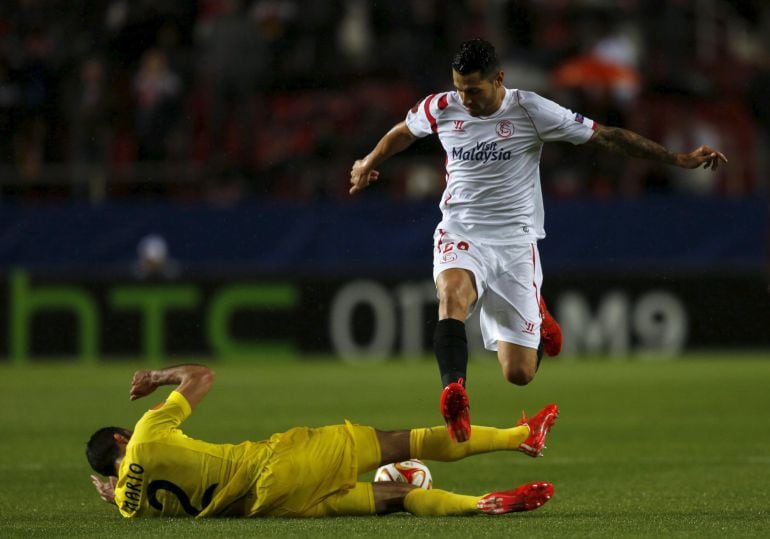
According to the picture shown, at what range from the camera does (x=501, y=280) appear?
28.6 ft

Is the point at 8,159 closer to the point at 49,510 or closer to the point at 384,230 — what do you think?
Result: the point at 384,230

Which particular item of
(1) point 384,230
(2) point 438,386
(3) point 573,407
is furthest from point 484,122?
(1) point 384,230

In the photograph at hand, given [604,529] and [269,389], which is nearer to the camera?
[604,529]

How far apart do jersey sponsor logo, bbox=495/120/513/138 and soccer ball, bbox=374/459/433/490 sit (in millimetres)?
1930

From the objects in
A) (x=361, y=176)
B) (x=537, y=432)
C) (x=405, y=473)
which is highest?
(x=361, y=176)

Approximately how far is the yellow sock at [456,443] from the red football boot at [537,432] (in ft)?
0.11

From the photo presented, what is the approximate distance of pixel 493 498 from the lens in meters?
7.01

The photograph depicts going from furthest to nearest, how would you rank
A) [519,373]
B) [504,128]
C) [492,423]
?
[492,423]
[519,373]
[504,128]

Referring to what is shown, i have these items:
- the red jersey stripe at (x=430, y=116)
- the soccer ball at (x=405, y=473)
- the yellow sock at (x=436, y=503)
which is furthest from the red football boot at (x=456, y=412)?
the red jersey stripe at (x=430, y=116)

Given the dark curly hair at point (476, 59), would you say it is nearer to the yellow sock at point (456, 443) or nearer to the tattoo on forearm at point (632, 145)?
the tattoo on forearm at point (632, 145)

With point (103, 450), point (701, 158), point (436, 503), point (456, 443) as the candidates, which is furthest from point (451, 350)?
point (103, 450)

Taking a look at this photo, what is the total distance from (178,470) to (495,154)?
2704 mm

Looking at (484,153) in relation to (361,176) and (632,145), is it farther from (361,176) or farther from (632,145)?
(632,145)

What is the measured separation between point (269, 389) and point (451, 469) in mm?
6002
